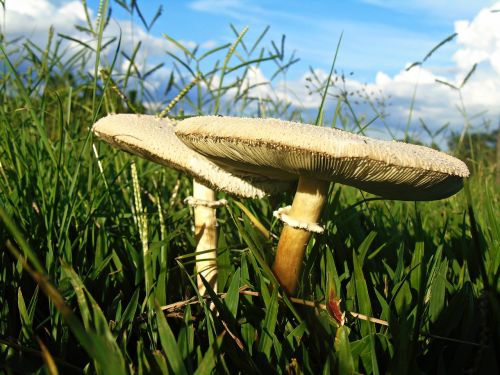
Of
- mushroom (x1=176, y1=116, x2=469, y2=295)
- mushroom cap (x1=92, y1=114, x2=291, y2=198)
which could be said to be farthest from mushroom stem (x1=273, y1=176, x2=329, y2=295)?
mushroom cap (x1=92, y1=114, x2=291, y2=198)

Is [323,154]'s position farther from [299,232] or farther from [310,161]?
[299,232]

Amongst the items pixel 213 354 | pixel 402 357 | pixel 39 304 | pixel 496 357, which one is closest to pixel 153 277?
pixel 39 304

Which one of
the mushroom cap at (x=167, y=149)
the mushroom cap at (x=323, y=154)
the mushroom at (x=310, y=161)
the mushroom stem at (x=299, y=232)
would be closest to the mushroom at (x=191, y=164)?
the mushroom cap at (x=167, y=149)

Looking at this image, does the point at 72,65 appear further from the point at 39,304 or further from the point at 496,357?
the point at 496,357

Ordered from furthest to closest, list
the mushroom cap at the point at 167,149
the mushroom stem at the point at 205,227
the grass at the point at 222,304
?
the mushroom stem at the point at 205,227 → the mushroom cap at the point at 167,149 → the grass at the point at 222,304

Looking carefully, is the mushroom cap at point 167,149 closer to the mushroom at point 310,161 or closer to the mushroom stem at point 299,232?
the mushroom at point 310,161

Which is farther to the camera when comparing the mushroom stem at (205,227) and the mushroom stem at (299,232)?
the mushroom stem at (205,227)

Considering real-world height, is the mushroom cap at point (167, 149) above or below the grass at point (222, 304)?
above
